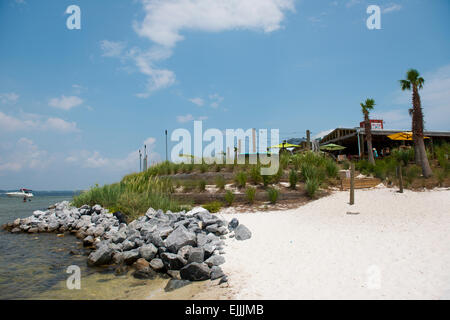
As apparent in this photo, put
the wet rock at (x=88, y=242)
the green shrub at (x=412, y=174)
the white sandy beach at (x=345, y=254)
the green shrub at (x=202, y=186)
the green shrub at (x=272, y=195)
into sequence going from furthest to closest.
A: 1. the green shrub at (x=412, y=174)
2. the green shrub at (x=202, y=186)
3. the green shrub at (x=272, y=195)
4. the wet rock at (x=88, y=242)
5. the white sandy beach at (x=345, y=254)

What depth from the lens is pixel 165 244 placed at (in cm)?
611

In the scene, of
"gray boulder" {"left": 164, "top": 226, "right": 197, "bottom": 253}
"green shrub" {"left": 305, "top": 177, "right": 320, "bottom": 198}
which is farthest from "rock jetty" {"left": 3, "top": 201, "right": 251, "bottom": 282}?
"green shrub" {"left": 305, "top": 177, "right": 320, "bottom": 198}

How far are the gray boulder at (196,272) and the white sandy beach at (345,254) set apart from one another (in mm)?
433

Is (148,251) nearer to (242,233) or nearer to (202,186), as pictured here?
(242,233)

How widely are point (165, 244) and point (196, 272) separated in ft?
4.72

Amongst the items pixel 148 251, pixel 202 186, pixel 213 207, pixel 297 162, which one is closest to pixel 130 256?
pixel 148 251

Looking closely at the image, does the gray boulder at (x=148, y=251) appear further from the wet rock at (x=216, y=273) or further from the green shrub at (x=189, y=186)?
the green shrub at (x=189, y=186)

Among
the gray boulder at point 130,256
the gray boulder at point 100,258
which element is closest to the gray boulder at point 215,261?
the gray boulder at point 130,256

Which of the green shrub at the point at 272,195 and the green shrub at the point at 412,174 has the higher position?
the green shrub at the point at 412,174

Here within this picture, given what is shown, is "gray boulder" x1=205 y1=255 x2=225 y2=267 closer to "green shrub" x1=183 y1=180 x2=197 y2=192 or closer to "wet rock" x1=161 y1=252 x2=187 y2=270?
"wet rock" x1=161 y1=252 x2=187 y2=270

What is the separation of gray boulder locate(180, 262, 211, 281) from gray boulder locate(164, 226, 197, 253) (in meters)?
0.93

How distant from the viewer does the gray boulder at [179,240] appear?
19.3ft
